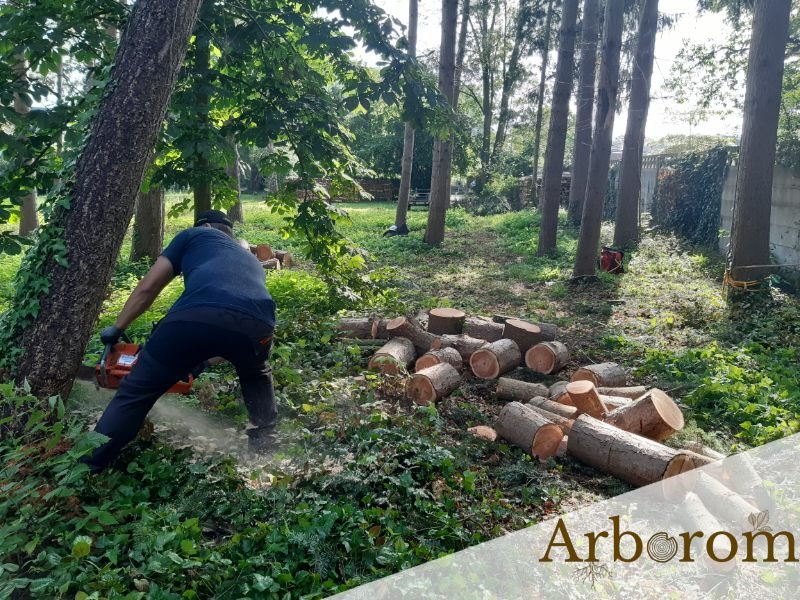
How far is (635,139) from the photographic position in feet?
48.4

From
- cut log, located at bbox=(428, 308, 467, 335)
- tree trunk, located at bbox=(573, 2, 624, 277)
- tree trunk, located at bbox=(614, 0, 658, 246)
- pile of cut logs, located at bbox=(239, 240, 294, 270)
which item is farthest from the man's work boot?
tree trunk, located at bbox=(614, 0, 658, 246)

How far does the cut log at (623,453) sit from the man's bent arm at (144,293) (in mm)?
3252

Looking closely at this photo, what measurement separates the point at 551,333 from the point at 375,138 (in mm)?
32262

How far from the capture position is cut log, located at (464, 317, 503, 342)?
22.9 feet

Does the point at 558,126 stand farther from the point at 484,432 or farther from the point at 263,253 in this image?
the point at 484,432

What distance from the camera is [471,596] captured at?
2.82 metres

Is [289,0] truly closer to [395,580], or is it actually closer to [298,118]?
[298,118]

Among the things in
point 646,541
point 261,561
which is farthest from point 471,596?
point 646,541

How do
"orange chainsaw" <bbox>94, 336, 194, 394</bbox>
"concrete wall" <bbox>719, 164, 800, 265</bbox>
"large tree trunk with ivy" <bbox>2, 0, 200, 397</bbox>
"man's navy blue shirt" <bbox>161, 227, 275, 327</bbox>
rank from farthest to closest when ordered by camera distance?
"concrete wall" <bbox>719, 164, 800, 265</bbox> → "orange chainsaw" <bbox>94, 336, 194, 394</bbox> → "large tree trunk with ivy" <bbox>2, 0, 200, 397</bbox> → "man's navy blue shirt" <bbox>161, 227, 275, 327</bbox>

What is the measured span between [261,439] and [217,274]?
1282mm

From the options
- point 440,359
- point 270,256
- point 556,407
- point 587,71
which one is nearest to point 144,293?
point 440,359

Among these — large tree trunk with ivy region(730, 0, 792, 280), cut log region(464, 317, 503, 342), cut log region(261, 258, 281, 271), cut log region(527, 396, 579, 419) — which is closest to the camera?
cut log region(527, 396, 579, 419)

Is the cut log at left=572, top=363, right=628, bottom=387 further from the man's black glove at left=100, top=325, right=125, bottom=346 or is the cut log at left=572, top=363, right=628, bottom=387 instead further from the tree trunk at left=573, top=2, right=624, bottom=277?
the tree trunk at left=573, top=2, right=624, bottom=277

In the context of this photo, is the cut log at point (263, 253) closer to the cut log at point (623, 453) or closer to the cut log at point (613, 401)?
the cut log at point (613, 401)
